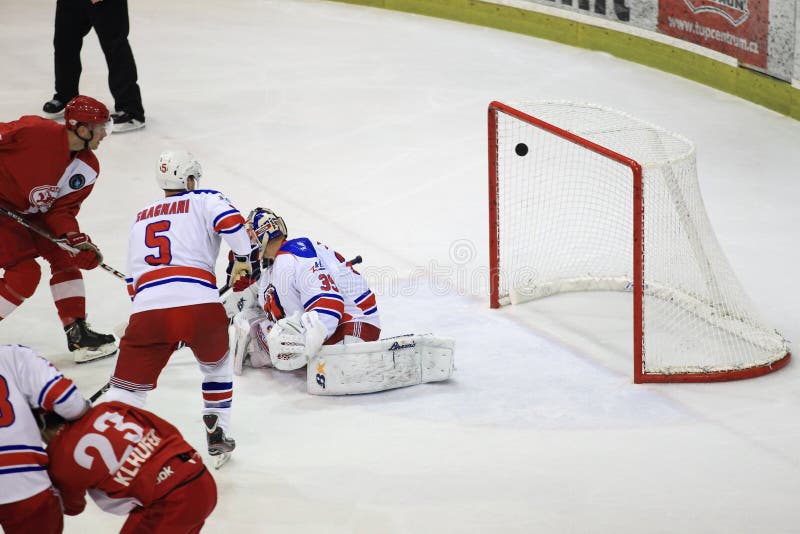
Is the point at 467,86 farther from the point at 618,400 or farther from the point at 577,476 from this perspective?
the point at 577,476

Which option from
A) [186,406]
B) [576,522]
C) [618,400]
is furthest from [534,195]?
[576,522]

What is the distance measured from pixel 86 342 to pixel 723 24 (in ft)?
16.0

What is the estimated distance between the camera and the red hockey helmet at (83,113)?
177 inches

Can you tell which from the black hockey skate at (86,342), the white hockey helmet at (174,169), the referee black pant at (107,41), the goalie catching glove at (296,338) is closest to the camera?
the white hockey helmet at (174,169)

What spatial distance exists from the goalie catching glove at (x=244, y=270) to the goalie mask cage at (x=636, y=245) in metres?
1.17

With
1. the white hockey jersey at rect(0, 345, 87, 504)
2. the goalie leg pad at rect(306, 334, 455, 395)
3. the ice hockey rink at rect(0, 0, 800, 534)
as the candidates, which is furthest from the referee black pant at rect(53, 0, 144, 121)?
the white hockey jersey at rect(0, 345, 87, 504)

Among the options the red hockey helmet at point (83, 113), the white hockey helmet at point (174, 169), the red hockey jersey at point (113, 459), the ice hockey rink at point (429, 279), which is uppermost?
the red hockey helmet at point (83, 113)

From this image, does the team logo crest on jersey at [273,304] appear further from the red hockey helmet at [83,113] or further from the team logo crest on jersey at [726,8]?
the team logo crest on jersey at [726,8]

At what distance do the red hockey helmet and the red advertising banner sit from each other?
452cm

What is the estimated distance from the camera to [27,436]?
112 inches

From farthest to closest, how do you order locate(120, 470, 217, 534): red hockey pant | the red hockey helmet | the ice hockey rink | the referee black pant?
the referee black pant, the red hockey helmet, the ice hockey rink, locate(120, 470, 217, 534): red hockey pant

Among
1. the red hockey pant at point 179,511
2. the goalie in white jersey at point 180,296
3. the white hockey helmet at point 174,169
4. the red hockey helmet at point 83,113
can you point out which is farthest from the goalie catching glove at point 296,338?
the red hockey pant at point 179,511

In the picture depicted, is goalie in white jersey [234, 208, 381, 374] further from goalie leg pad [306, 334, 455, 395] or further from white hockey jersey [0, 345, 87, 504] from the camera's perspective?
white hockey jersey [0, 345, 87, 504]

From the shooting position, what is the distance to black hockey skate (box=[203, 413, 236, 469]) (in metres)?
3.94
